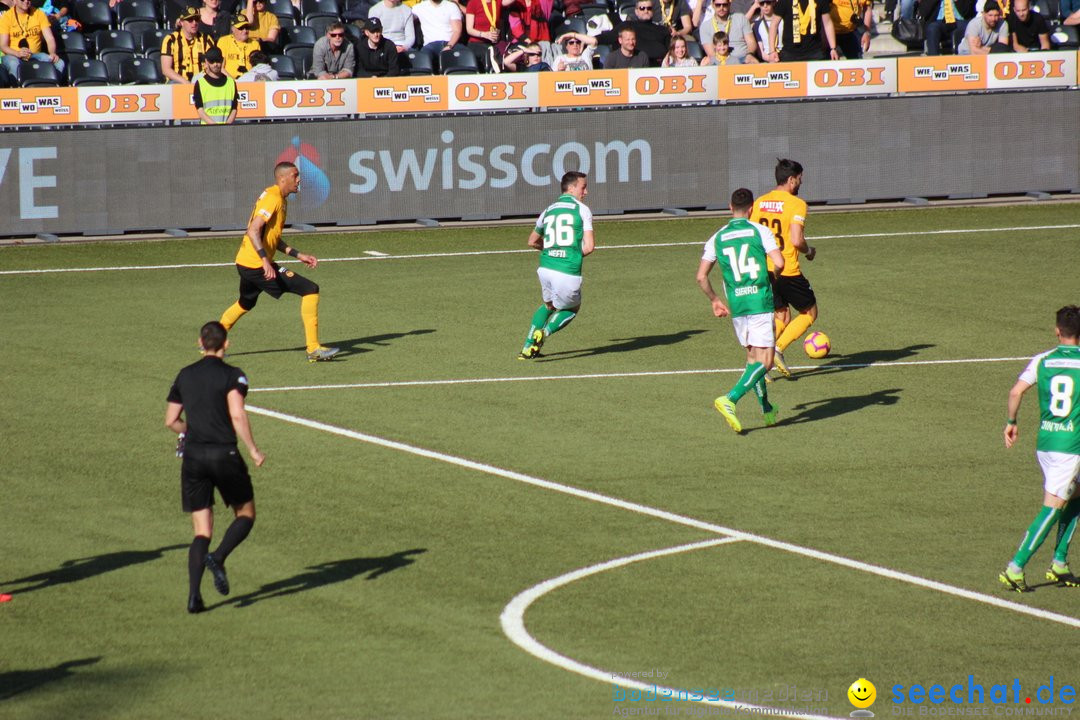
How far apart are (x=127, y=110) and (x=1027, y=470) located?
16965 millimetres

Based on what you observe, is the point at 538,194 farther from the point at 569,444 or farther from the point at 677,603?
the point at 677,603

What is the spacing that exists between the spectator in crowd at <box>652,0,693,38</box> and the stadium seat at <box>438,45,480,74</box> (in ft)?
13.2

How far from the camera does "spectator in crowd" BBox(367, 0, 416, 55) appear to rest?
28.8 m

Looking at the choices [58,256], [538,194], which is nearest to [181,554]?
[58,256]

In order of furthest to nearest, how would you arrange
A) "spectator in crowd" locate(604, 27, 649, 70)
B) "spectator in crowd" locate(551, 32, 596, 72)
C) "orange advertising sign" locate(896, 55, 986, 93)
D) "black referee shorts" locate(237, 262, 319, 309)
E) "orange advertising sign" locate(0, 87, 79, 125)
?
1. "spectator in crowd" locate(604, 27, 649, 70)
2. "spectator in crowd" locate(551, 32, 596, 72)
3. "orange advertising sign" locate(896, 55, 986, 93)
4. "orange advertising sign" locate(0, 87, 79, 125)
5. "black referee shorts" locate(237, 262, 319, 309)

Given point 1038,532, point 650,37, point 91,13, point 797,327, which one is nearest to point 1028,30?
point 650,37

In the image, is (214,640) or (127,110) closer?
(214,640)

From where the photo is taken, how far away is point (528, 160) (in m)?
25.9

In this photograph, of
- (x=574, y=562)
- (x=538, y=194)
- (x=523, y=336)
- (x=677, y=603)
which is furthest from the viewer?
(x=538, y=194)

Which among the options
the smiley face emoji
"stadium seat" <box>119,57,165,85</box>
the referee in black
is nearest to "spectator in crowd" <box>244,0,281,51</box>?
"stadium seat" <box>119,57,165,85</box>

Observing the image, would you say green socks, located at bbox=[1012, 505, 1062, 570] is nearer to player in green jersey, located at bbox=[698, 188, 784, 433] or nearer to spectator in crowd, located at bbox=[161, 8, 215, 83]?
player in green jersey, located at bbox=[698, 188, 784, 433]

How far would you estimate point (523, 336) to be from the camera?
18781mm

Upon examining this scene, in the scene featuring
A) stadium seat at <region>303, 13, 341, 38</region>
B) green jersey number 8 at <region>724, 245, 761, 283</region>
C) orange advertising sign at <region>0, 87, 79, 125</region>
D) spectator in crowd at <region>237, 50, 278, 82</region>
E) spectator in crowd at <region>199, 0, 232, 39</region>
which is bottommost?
green jersey number 8 at <region>724, 245, 761, 283</region>

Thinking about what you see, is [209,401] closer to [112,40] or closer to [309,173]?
[309,173]
